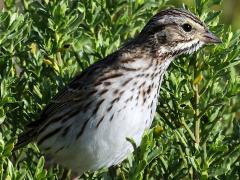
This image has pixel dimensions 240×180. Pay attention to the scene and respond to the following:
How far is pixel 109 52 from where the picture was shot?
562 centimetres

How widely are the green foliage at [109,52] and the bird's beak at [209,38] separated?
0.05 metres

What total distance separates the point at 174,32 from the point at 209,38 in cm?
44

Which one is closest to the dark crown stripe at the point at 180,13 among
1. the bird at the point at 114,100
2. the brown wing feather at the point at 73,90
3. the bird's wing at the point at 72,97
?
the bird at the point at 114,100

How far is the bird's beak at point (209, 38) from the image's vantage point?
17.4 ft

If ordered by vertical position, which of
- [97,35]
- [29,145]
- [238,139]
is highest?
[97,35]

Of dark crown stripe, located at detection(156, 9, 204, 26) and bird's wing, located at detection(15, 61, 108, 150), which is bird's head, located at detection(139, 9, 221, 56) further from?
bird's wing, located at detection(15, 61, 108, 150)

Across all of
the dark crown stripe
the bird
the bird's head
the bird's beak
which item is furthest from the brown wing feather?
the bird's beak

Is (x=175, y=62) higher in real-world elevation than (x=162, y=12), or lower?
lower

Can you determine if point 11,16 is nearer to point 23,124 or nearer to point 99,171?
point 23,124

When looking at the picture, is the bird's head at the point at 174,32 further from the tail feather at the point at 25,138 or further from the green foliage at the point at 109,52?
the tail feather at the point at 25,138

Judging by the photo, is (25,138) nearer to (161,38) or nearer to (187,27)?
(161,38)

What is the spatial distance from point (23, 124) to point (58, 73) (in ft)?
1.48

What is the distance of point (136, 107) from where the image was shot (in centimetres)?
532

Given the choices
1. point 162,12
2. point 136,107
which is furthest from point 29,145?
point 162,12
